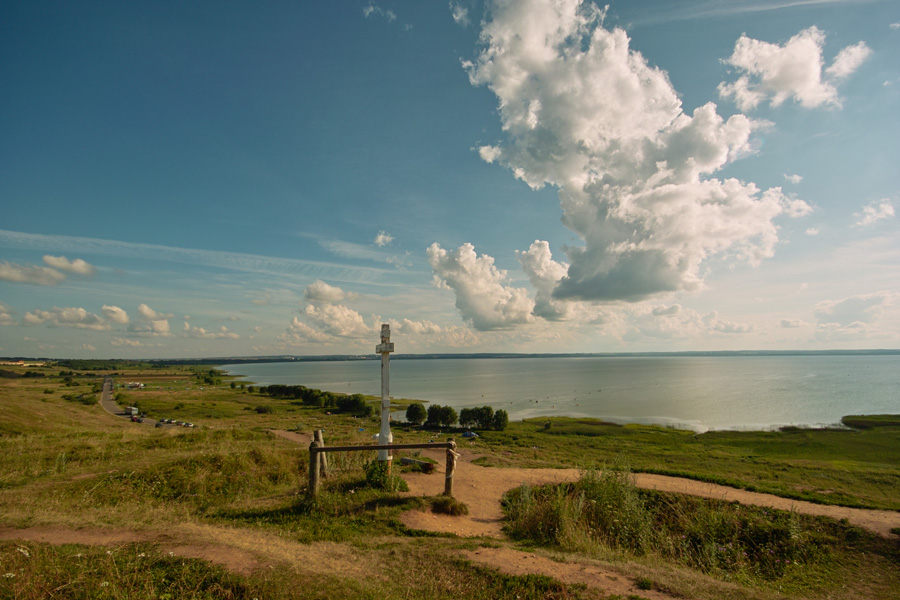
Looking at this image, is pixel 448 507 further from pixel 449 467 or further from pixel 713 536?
pixel 713 536

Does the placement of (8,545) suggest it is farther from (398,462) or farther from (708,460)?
(708,460)

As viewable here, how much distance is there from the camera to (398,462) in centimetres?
1572

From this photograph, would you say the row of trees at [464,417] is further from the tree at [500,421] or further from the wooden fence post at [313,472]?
the wooden fence post at [313,472]

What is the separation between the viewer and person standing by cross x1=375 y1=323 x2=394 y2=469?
492 inches

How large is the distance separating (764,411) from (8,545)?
331ft

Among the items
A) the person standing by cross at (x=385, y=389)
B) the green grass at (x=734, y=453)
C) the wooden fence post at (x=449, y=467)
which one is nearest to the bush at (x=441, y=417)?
the green grass at (x=734, y=453)

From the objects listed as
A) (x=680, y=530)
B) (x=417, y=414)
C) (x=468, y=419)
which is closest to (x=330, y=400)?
(x=417, y=414)

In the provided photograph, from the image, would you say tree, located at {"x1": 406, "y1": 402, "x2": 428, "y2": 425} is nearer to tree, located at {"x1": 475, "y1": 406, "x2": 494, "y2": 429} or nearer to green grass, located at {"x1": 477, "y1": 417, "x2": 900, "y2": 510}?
tree, located at {"x1": 475, "y1": 406, "x2": 494, "y2": 429}

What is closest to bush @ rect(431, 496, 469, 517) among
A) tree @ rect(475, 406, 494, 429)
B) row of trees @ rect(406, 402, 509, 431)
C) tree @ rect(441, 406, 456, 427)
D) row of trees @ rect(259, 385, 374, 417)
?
row of trees @ rect(406, 402, 509, 431)

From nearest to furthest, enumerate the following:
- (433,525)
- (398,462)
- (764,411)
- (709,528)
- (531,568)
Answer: (531,568), (433,525), (709,528), (398,462), (764,411)

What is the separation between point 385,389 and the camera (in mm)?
13016

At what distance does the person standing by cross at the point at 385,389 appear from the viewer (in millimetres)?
12492

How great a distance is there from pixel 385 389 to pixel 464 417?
180 feet

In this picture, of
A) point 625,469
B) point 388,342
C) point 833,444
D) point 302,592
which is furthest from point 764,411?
point 302,592
